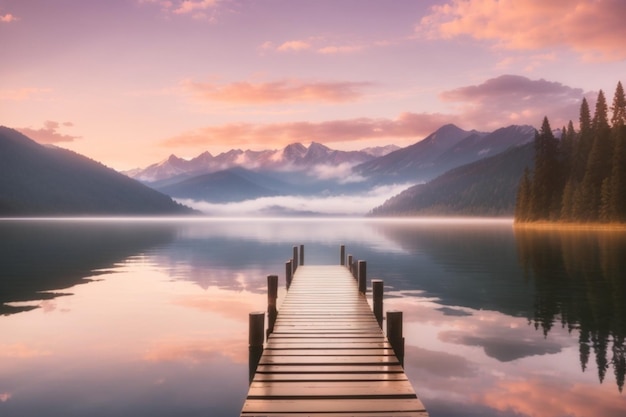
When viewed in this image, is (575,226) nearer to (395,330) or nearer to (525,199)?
(525,199)

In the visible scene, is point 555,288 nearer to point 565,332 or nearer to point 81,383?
point 565,332

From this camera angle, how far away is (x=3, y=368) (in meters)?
17.3

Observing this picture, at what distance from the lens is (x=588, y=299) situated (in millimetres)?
29234

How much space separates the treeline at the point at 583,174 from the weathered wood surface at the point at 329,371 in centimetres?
10212

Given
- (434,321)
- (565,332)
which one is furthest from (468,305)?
(565,332)

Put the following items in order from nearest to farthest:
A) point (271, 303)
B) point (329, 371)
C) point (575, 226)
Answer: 1. point (329, 371)
2. point (271, 303)
3. point (575, 226)

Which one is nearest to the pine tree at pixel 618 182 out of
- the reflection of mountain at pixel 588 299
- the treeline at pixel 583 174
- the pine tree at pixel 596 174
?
the treeline at pixel 583 174

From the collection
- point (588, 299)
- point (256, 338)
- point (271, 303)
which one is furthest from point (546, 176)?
point (256, 338)

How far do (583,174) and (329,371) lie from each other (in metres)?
131

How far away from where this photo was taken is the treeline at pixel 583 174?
10600 cm

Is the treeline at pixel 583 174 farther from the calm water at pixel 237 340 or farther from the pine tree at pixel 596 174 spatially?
the calm water at pixel 237 340

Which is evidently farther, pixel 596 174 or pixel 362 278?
A: pixel 596 174

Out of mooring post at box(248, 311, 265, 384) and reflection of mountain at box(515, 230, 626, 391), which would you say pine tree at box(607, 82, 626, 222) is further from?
mooring post at box(248, 311, 265, 384)

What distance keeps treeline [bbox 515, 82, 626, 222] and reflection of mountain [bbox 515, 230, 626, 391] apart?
2304 inches
